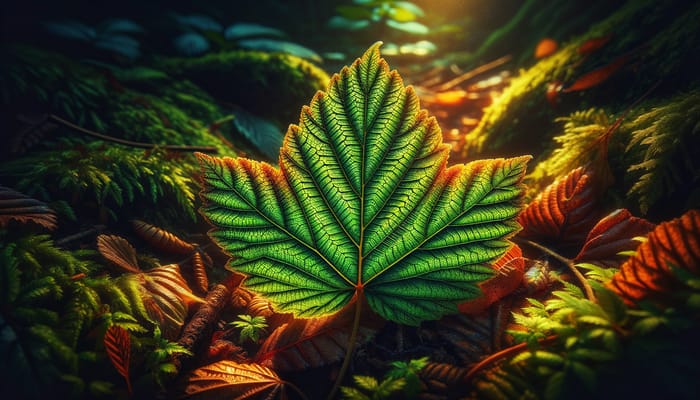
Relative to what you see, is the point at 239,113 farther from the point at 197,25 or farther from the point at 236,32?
the point at 197,25

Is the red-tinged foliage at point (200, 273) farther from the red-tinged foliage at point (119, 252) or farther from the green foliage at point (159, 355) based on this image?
the green foliage at point (159, 355)

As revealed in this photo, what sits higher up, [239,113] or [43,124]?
[239,113]

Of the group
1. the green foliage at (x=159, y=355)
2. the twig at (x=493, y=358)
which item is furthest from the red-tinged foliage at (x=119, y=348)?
the twig at (x=493, y=358)

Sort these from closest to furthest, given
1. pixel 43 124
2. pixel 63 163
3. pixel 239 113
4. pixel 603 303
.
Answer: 1. pixel 603 303
2. pixel 63 163
3. pixel 43 124
4. pixel 239 113

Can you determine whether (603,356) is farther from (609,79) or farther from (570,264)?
(609,79)

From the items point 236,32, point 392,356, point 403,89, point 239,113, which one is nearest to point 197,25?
point 236,32

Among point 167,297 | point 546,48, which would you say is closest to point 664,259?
point 167,297
